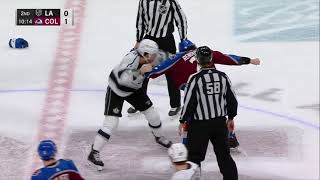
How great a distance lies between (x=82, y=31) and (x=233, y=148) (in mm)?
3658

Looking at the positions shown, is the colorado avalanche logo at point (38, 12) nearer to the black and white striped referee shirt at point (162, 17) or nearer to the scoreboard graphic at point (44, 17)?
the scoreboard graphic at point (44, 17)

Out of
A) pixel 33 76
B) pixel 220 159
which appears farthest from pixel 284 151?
pixel 33 76

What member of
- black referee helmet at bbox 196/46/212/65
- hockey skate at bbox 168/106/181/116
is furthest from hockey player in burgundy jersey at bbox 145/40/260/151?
hockey skate at bbox 168/106/181/116

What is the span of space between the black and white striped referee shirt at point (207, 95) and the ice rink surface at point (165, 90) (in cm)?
83

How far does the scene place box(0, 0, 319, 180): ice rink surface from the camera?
667cm

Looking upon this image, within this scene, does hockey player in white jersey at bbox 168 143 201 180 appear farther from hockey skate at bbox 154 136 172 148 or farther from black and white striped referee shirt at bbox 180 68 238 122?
hockey skate at bbox 154 136 172 148

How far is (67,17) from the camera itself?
10.2m

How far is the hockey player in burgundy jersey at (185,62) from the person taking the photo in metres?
6.46

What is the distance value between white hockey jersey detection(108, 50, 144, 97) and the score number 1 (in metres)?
3.74

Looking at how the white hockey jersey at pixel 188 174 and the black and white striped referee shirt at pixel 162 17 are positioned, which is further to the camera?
the black and white striped referee shirt at pixel 162 17

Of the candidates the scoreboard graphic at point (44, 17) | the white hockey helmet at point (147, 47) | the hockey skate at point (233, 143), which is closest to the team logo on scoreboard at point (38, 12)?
the scoreboard graphic at point (44, 17)

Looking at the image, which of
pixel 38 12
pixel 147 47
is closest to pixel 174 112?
pixel 147 47

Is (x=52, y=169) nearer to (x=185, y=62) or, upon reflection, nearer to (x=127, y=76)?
(x=127, y=76)

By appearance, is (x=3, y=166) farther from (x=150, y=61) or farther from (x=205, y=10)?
(x=205, y=10)
